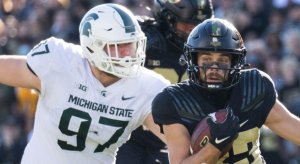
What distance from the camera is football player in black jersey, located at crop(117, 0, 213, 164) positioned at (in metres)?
6.13

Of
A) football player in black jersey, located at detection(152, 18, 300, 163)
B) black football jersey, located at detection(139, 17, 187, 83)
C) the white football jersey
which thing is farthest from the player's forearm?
black football jersey, located at detection(139, 17, 187, 83)

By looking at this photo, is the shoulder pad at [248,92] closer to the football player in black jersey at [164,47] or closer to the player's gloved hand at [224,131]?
the player's gloved hand at [224,131]

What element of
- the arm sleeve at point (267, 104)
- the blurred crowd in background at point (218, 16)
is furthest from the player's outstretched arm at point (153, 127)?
the blurred crowd in background at point (218, 16)

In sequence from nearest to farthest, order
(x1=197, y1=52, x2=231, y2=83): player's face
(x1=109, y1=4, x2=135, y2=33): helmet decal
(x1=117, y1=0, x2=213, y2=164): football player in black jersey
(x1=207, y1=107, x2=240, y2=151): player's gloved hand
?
(x1=207, y1=107, x2=240, y2=151): player's gloved hand
(x1=197, y1=52, x2=231, y2=83): player's face
(x1=109, y1=4, x2=135, y2=33): helmet decal
(x1=117, y1=0, x2=213, y2=164): football player in black jersey

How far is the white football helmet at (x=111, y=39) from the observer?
505 cm

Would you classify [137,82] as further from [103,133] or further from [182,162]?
[182,162]

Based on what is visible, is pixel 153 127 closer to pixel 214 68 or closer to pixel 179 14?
pixel 214 68

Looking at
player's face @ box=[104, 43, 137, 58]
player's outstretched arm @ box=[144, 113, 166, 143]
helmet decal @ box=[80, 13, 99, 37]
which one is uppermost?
helmet decal @ box=[80, 13, 99, 37]

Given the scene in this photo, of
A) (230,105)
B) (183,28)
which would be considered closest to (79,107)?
(230,105)

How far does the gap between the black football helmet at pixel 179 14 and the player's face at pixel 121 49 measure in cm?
118

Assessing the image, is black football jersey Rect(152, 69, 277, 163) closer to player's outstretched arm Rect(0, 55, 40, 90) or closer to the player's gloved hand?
the player's gloved hand

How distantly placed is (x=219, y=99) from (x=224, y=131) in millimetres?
343

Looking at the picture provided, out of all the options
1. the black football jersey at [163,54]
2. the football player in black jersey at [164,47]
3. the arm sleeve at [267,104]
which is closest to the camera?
the arm sleeve at [267,104]

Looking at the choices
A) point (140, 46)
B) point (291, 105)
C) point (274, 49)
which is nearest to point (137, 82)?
point (140, 46)
